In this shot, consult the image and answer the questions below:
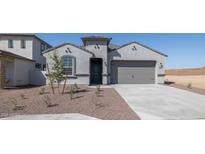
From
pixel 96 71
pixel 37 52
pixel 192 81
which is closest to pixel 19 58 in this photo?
pixel 37 52

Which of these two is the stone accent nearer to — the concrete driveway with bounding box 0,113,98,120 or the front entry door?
the front entry door

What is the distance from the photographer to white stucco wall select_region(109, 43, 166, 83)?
64.0 feet

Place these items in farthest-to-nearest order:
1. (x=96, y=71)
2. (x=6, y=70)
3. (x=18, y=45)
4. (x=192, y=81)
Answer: (x=192, y=81) → (x=18, y=45) → (x=96, y=71) → (x=6, y=70)

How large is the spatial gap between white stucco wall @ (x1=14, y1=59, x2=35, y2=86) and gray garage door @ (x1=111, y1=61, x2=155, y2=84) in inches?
332

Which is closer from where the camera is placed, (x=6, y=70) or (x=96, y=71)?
(x=6, y=70)

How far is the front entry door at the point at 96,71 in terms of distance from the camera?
19.4 m

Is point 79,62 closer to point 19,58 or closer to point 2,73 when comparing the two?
point 19,58

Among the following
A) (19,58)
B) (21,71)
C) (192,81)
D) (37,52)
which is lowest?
(192,81)

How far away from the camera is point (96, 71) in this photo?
19.5 metres

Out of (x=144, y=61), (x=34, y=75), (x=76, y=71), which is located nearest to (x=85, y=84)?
(x=76, y=71)

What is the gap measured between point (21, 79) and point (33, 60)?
413 cm

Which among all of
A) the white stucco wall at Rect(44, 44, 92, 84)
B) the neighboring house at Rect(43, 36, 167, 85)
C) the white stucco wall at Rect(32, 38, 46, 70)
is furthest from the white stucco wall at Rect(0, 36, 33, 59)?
the neighboring house at Rect(43, 36, 167, 85)

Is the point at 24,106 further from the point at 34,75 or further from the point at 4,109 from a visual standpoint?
the point at 34,75

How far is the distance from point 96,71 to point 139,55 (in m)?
4.59
